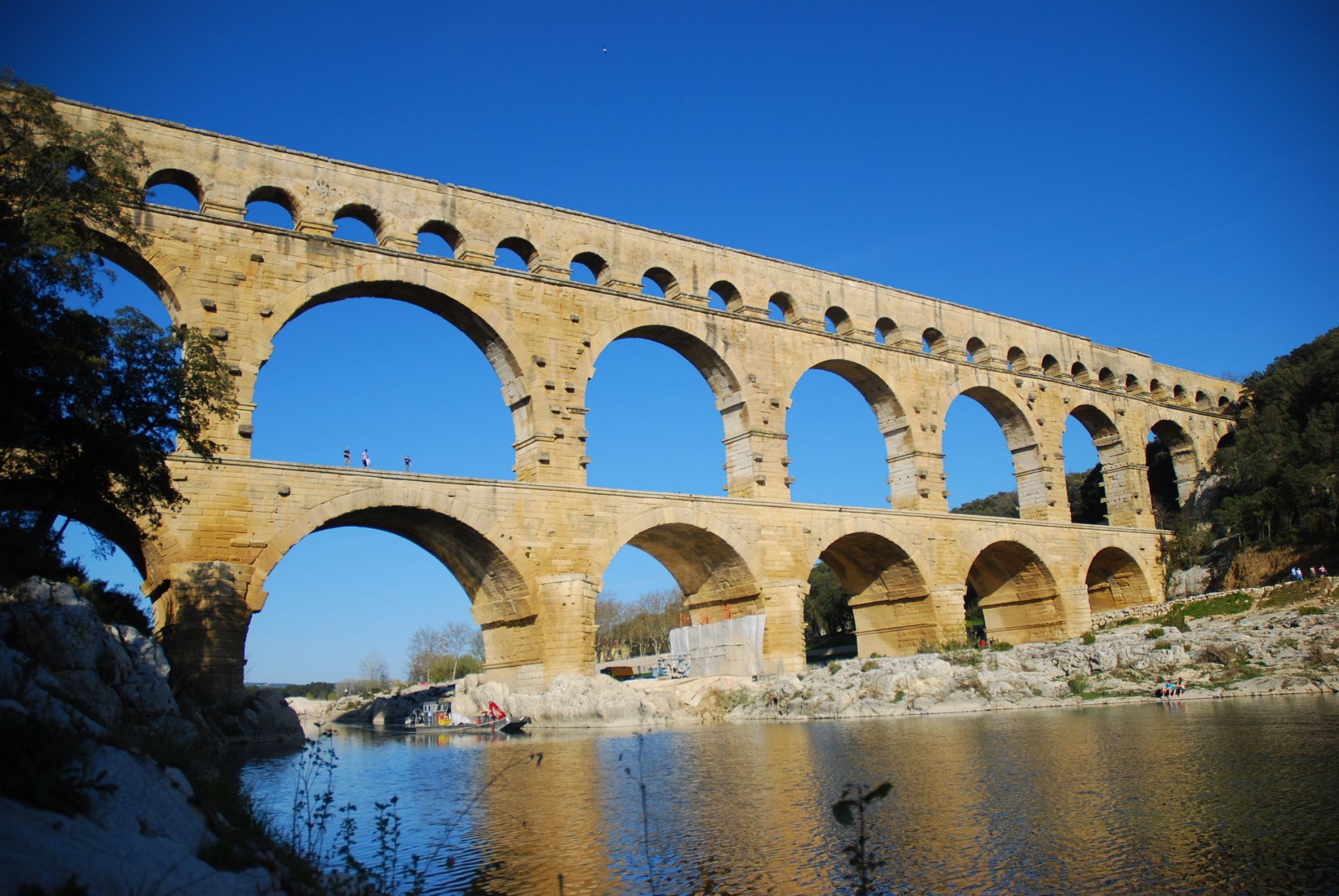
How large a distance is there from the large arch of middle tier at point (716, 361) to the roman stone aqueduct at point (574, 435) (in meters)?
0.06

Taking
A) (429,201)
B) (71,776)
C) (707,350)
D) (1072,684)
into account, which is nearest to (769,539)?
(707,350)

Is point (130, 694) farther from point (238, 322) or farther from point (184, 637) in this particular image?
point (238, 322)

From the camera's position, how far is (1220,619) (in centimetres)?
2431

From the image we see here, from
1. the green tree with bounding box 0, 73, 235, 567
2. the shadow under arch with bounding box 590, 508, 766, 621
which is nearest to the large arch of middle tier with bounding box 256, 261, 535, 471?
the shadow under arch with bounding box 590, 508, 766, 621

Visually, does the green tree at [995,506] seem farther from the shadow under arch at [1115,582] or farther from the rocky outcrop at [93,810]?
the rocky outcrop at [93,810]

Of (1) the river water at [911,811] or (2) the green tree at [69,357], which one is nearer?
(1) the river water at [911,811]

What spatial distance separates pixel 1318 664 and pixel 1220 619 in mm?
6508

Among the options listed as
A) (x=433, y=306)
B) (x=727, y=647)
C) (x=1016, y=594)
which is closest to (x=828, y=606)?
(x=1016, y=594)

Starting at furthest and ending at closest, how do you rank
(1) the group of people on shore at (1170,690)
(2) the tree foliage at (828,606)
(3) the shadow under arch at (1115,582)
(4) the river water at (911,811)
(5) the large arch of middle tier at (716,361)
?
(2) the tree foliage at (828,606), (3) the shadow under arch at (1115,582), (5) the large arch of middle tier at (716,361), (1) the group of people on shore at (1170,690), (4) the river water at (911,811)

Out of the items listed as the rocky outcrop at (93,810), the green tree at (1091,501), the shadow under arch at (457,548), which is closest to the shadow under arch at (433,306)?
the shadow under arch at (457,548)

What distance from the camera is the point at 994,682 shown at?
20062 millimetres

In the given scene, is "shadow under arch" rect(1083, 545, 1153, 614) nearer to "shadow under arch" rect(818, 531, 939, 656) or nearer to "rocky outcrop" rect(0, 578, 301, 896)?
"shadow under arch" rect(818, 531, 939, 656)

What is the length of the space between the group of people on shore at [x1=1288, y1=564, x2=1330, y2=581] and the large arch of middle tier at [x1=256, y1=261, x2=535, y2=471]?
69.8 feet

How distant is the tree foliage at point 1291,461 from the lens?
28531 millimetres
